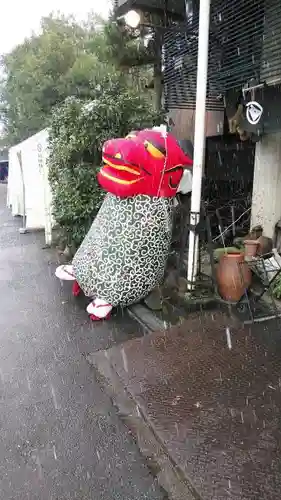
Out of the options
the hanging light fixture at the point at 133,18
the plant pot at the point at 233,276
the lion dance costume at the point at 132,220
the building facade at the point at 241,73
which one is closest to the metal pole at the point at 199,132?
the lion dance costume at the point at 132,220

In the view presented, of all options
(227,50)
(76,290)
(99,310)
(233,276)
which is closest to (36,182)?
(76,290)

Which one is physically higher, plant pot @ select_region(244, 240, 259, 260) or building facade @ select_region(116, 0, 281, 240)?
building facade @ select_region(116, 0, 281, 240)

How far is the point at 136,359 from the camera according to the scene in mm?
3994

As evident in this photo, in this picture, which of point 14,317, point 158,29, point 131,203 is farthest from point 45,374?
point 158,29

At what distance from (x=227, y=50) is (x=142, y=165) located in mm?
2843

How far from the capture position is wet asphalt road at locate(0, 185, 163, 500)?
102 inches

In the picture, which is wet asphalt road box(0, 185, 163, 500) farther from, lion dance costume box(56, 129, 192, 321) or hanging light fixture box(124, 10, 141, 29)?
hanging light fixture box(124, 10, 141, 29)

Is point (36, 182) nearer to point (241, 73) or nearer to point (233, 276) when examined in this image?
point (241, 73)

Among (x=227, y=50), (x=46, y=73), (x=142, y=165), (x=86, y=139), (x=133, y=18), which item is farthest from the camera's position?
(x=46, y=73)

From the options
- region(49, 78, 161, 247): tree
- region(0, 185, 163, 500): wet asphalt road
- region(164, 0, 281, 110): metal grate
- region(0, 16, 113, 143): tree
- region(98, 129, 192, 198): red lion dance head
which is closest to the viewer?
region(0, 185, 163, 500): wet asphalt road

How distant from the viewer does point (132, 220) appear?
190 inches

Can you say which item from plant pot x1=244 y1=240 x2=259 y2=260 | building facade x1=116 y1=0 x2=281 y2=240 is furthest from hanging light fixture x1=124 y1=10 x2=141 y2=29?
plant pot x1=244 y1=240 x2=259 y2=260

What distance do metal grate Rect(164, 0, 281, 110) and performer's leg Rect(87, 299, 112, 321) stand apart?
12.4 ft

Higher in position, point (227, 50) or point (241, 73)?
point (227, 50)
